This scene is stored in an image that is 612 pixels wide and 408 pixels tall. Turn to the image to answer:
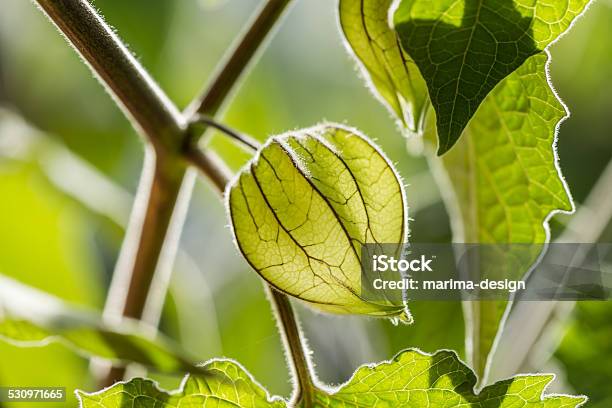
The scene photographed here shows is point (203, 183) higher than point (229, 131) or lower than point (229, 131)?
higher

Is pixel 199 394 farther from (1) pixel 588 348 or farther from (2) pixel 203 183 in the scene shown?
(2) pixel 203 183

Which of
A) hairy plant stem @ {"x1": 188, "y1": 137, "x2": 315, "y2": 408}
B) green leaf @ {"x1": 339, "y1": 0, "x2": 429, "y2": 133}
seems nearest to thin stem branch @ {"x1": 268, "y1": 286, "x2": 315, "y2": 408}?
hairy plant stem @ {"x1": 188, "y1": 137, "x2": 315, "y2": 408}

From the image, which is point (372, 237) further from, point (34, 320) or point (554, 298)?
point (554, 298)

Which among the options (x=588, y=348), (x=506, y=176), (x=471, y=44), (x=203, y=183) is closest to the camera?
(x=471, y=44)

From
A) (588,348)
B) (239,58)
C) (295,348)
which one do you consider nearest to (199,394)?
(295,348)

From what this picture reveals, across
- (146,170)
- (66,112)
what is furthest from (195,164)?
(66,112)

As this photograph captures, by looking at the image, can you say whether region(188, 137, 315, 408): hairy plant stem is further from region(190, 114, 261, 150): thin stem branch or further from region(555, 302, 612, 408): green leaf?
region(555, 302, 612, 408): green leaf

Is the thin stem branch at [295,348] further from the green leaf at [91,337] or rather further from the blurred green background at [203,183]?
the blurred green background at [203,183]

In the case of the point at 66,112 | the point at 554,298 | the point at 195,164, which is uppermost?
the point at 66,112
